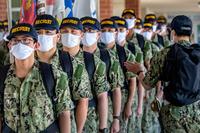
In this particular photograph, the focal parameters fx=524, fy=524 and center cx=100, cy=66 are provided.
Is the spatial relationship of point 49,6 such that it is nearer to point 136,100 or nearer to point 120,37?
point 120,37

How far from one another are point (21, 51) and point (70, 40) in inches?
43.9

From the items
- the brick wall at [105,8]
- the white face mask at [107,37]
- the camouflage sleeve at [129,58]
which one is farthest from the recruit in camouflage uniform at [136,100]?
the brick wall at [105,8]

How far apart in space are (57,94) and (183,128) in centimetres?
140

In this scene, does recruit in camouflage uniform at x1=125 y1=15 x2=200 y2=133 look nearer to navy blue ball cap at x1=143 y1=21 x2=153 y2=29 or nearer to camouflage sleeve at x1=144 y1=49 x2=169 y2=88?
camouflage sleeve at x1=144 y1=49 x2=169 y2=88

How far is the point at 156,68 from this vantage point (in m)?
4.64

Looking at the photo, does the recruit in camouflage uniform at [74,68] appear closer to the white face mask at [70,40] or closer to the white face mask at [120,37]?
the white face mask at [70,40]

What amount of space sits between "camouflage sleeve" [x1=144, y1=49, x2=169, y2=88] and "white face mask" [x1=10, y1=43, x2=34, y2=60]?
4.60 feet

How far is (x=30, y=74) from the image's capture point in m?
3.54

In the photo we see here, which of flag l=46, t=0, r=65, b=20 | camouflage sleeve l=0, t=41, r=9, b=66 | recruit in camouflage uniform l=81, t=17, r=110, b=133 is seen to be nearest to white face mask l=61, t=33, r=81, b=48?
recruit in camouflage uniform l=81, t=17, r=110, b=133

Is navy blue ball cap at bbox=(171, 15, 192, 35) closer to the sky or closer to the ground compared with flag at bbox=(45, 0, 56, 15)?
closer to the ground

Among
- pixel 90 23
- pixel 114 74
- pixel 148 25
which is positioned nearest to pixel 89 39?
pixel 90 23

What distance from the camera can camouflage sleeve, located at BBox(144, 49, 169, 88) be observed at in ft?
15.1

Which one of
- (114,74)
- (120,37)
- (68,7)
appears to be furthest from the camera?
(120,37)

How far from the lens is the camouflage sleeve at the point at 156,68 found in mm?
4594
